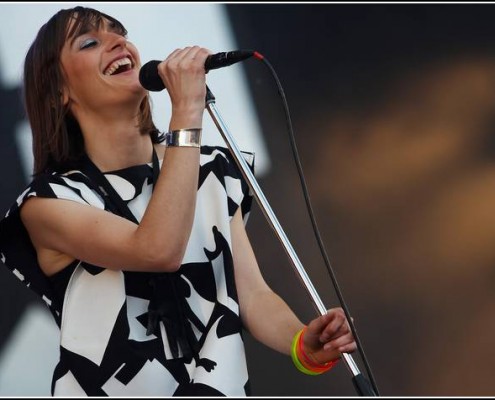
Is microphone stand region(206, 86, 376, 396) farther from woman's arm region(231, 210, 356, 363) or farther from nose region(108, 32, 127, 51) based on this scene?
nose region(108, 32, 127, 51)

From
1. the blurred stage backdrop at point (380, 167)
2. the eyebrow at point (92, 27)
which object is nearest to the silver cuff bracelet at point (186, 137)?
the eyebrow at point (92, 27)

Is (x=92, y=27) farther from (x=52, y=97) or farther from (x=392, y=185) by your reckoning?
(x=392, y=185)

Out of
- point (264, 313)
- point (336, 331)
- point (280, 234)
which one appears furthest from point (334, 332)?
point (264, 313)

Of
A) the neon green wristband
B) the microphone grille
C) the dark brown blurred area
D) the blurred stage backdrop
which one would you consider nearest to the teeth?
the microphone grille

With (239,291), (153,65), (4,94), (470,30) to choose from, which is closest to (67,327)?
(239,291)

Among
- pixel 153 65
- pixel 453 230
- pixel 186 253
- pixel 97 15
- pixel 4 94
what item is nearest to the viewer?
pixel 153 65

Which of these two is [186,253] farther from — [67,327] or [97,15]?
[97,15]

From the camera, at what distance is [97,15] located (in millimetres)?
1858

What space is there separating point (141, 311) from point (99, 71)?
47 centimetres

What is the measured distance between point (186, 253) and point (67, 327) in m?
0.25

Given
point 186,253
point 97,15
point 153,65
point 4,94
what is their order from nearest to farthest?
point 153,65, point 186,253, point 97,15, point 4,94

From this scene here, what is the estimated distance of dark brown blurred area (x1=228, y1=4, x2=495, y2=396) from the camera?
2553mm

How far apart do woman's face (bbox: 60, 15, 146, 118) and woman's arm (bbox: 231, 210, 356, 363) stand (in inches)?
12.9

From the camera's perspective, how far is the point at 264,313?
173 centimetres
